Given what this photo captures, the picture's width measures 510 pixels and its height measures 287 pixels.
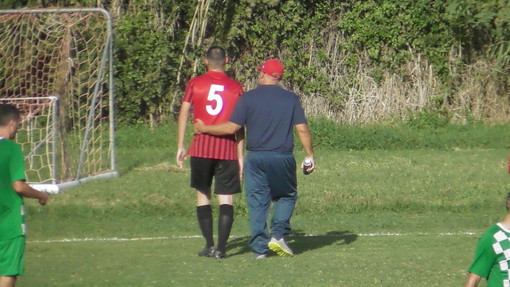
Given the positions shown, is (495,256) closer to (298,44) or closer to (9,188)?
(9,188)

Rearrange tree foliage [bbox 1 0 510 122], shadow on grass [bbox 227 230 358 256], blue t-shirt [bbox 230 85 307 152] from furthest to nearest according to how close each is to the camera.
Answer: tree foliage [bbox 1 0 510 122]
shadow on grass [bbox 227 230 358 256]
blue t-shirt [bbox 230 85 307 152]

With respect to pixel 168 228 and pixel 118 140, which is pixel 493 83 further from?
pixel 168 228

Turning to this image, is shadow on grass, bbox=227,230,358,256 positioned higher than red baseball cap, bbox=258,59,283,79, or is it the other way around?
red baseball cap, bbox=258,59,283,79

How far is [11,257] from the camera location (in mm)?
7055

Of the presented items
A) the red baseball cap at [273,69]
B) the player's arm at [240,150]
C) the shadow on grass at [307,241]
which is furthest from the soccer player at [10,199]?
the shadow on grass at [307,241]

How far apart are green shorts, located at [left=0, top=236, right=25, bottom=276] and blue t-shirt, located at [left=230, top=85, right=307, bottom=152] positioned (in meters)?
3.01

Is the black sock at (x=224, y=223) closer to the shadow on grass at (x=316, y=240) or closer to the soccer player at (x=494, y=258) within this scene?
the shadow on grass at (x=316, y=240)

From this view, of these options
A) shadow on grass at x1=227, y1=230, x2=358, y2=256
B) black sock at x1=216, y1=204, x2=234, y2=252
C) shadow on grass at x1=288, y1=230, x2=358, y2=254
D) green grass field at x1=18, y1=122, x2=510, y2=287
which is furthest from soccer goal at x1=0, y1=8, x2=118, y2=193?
black sock at x1=216, y1=204, x2=234, y2=252

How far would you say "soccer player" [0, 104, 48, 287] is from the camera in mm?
7055

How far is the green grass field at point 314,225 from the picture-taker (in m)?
8.97

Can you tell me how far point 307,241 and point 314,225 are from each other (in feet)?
3.40

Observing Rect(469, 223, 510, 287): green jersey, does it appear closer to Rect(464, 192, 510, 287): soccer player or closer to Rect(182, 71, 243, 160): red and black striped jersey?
Rect(464, 192, 510, 287): soccer player

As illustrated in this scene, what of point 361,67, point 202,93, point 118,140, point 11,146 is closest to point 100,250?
A: point 202,93

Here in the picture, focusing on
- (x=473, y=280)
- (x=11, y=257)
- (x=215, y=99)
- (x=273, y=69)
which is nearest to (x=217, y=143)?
(x=215, y=99)
